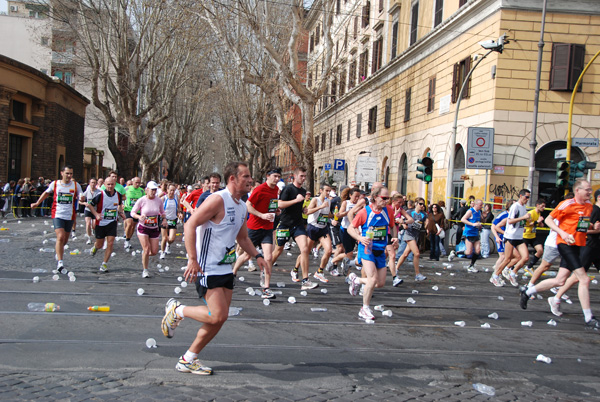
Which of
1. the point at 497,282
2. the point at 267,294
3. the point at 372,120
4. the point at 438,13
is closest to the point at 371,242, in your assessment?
the point at 267,294

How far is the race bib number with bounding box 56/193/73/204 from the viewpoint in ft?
32.0

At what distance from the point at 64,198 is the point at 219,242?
6223 mm

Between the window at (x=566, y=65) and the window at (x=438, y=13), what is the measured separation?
5.82m

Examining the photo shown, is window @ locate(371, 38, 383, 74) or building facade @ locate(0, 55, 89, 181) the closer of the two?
building facade @ locate(0, 55, 89, 181)

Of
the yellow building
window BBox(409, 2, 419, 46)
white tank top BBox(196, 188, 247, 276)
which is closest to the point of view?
white tank top BBox(196, 188, 247, 276)

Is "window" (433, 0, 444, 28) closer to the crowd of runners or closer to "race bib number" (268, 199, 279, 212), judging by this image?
the crowd of runners

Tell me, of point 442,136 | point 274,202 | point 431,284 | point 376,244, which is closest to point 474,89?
point 442,136

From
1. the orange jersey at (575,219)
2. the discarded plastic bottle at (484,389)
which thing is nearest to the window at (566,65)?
the orange jersey at (575,219)

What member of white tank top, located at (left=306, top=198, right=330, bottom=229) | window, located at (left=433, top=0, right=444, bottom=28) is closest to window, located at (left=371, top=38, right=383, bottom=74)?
window, located at (left=433, top=0, right=444, bottom=28)

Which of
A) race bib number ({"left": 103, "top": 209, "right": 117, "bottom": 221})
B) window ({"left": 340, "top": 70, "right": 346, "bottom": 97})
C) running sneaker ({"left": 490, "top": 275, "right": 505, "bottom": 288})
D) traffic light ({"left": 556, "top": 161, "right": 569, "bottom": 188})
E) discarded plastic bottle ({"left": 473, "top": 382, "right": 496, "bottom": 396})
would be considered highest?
window ({"left": 340, "top": 70, "right": 346, "bottom": 97})

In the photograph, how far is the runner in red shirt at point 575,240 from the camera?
719 cm

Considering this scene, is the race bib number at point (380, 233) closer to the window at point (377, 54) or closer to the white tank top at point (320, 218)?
the white tank top at point (320, 218)

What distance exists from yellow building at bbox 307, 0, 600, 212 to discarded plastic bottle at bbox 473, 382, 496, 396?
13.9 m

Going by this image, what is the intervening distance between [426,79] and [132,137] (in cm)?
1457
